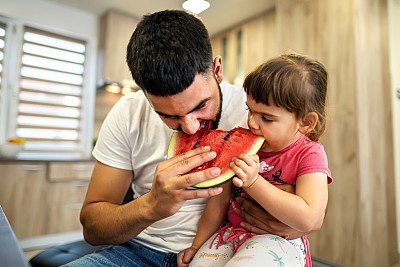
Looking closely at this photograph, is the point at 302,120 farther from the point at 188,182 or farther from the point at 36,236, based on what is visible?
the point at 36,236

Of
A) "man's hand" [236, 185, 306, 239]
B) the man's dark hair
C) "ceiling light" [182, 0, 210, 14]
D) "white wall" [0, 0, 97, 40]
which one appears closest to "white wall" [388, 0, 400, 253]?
"ceiling light" [182, 0, 210, 14]

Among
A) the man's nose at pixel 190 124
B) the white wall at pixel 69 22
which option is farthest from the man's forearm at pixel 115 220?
the white wall at pixel 69 22

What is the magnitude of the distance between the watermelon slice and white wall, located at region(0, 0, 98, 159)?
12.3 ft

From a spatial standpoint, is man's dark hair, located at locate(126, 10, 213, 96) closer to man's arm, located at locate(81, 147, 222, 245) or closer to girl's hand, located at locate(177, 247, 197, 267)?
man's arm, located at locate(81, 147, 222, 245)

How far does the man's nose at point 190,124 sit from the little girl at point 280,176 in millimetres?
198

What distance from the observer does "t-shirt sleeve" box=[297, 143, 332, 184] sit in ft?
3.07

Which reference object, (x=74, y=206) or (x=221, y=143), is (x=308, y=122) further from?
(x=74, y=206)

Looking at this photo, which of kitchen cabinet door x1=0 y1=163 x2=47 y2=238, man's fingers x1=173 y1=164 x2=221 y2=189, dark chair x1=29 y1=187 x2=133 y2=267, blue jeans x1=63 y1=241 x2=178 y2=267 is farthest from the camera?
kitchen cabinet door x1=0 y1=163 x2=47 y2=238

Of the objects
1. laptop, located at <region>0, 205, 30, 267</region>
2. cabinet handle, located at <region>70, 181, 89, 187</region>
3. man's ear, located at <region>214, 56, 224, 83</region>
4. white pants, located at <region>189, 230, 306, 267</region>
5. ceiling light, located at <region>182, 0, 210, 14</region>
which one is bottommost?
cabinet handle, located at <region>70, 181, 89, 187</region>

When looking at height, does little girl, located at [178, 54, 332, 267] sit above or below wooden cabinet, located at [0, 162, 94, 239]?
above

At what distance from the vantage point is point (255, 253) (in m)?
0.81

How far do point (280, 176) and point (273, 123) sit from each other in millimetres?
203

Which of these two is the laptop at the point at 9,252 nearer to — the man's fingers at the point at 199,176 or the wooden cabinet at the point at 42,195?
the man's fingers at the point at 199,176

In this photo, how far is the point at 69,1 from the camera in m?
4.09
